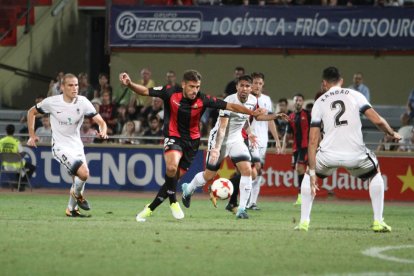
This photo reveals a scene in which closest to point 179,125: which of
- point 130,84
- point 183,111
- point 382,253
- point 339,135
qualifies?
point 183,111

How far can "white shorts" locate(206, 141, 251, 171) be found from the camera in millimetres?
16281

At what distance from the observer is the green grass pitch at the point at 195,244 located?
374 inches

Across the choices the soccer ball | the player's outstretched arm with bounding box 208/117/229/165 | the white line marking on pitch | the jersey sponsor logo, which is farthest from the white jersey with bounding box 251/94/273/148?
the jersey sponsor logo

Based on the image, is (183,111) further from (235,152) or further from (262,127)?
(262,127)

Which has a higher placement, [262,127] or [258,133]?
[262,127]

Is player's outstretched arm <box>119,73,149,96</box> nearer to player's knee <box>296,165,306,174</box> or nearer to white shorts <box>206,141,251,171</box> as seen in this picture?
white shorts <box>206,141,251,171</box>

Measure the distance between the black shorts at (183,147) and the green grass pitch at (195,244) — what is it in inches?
34.6

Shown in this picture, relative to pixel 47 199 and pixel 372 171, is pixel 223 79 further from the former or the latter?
pixel 372 171

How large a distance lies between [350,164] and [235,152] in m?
3.69

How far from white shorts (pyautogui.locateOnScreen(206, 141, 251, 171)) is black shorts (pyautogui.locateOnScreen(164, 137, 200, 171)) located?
146cm

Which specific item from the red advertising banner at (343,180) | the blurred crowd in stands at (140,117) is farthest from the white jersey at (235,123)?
the red advertising banner at (343,180)

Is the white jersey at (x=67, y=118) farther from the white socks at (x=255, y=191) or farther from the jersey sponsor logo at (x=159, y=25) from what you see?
the jersey sponsor logo at (x=159, y=25)

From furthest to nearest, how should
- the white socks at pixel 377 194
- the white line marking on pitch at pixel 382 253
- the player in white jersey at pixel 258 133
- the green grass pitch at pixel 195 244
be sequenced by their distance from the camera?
the player in white jersey at pixel 258 133
the white socks at pixel 377 194
the white line marking on pitch at pixel 382 253
the green grass pitch at pixel 195 244

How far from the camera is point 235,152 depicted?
16344 millimetres
